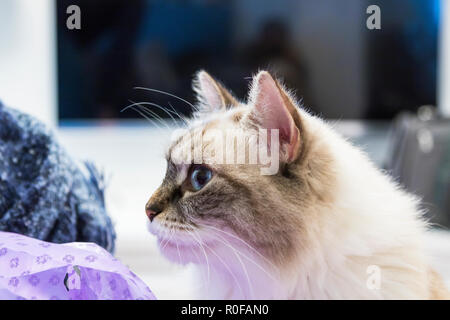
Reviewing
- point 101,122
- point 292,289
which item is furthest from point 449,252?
point 101,122

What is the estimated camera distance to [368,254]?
1.46ft

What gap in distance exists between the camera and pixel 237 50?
0.86 m

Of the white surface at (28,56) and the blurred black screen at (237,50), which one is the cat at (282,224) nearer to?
the blurred black screen at (237,50)

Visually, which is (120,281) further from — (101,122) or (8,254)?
(101,122)

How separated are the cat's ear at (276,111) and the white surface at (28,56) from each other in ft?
1.05

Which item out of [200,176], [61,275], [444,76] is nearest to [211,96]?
[200,176]

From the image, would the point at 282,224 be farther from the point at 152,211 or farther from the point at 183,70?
the point at 183,70

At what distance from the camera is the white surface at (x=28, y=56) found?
0.64 meters

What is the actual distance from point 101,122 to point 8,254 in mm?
514

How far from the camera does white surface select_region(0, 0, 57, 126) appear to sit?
25.4 inches

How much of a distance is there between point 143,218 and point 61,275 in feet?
0.44

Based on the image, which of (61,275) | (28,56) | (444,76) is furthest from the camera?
(444,76)

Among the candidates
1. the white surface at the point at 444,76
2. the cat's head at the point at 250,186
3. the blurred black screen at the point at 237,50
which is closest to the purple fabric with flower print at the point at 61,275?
the cat's head at the point at 250,186
